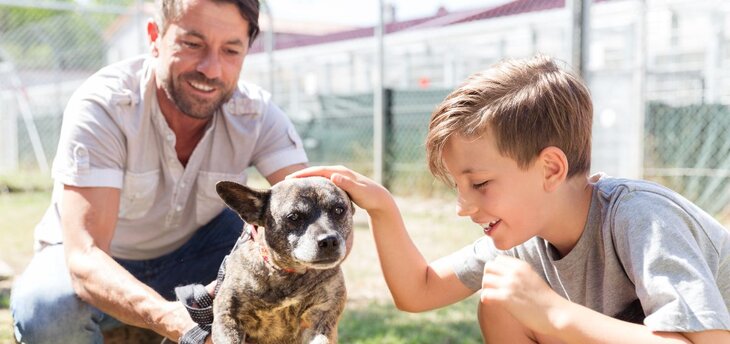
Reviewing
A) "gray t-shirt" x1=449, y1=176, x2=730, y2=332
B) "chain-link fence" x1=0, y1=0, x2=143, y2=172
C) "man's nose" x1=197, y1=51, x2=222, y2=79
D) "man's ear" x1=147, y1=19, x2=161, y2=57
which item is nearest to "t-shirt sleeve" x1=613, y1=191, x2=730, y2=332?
"gray t-shirt" x1=449, y1=176, x2=730, y2=332

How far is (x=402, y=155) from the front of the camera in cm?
1123

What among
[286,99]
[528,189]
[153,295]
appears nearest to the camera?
[528,189]

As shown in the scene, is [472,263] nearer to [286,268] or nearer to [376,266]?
[286,268]

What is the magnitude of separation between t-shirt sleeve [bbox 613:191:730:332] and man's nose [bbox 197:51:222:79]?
5.89ft

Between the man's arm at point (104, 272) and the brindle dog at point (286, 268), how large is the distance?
234 mm

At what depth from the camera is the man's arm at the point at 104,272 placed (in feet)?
9.20

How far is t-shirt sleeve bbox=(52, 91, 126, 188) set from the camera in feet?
10.3

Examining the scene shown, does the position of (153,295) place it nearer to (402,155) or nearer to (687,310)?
(687,310)

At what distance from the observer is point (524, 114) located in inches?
96.2

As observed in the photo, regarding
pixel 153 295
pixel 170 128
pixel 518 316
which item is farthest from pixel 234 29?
pixel 518 316

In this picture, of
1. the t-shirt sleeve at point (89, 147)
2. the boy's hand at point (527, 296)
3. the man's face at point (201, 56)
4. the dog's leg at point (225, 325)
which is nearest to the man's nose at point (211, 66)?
the man's face at point (201, 56)

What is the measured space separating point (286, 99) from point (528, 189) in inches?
484

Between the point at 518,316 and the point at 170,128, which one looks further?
the point at 170,128

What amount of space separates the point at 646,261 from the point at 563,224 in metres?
0.39
